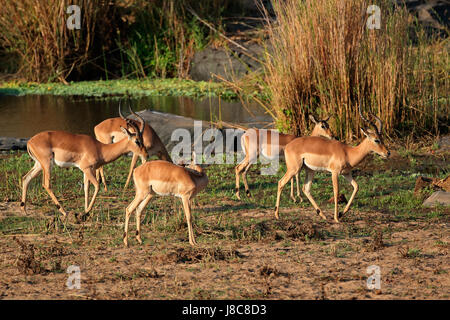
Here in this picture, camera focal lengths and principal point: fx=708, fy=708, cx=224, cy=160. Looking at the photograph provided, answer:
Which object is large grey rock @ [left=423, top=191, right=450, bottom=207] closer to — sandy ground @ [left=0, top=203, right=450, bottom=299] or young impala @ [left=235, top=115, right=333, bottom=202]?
sandy ground @ [left=0, top=203, right=450, bottom=299]

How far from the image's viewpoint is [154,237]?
6.59 meters

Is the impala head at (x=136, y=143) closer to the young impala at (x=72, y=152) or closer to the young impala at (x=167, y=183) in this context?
the young impala at (x=72, y=152)

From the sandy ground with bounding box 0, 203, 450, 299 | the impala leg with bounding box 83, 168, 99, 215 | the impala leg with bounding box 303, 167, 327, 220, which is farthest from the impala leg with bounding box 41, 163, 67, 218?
the impala leg with bounding box 303, 167, 327, 220

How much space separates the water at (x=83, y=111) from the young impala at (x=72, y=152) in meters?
4.31

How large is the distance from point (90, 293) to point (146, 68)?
13.3m

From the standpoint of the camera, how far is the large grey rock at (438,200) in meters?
7.61

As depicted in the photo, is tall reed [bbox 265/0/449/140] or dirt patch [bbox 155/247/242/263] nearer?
dirt patch [bbox 155/247/242/263]

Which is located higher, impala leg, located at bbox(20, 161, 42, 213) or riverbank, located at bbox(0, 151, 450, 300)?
impala leg, located at bbox(20, 161, 42, 213)

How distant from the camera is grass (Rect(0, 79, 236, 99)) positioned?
51.3 ft

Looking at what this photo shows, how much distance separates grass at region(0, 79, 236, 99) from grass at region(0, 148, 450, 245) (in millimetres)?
6080

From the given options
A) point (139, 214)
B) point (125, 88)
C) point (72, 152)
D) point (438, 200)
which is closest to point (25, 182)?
point (72, 152)

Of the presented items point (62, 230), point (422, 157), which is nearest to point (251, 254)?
point (62, 230)

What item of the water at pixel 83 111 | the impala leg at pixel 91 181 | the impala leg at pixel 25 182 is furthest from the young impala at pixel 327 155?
the water at pixel 83 111

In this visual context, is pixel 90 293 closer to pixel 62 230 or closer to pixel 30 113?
pixel 62 230
